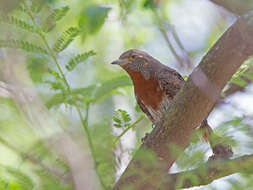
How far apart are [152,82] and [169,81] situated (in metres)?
0.32

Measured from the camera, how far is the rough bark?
9.37 feet

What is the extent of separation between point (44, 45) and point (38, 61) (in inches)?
14.1

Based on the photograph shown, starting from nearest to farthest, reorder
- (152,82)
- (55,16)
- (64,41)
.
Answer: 1. (55,16)
2. (64,41)
3. (152,82)

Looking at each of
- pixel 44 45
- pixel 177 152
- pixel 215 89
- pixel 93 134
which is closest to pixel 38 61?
pixel 44 45

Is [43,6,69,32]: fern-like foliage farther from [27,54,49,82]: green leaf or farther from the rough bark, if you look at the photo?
the rough bark

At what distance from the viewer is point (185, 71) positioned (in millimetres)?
5270

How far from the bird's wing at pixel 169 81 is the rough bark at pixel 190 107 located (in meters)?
1.99

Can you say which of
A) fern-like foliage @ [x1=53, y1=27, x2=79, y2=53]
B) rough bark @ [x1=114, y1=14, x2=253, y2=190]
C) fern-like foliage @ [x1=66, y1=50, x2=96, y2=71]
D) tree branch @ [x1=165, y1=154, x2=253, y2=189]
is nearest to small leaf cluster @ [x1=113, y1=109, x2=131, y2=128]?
rough bark @ [x1=114, y1=14, x2=253, y2=190]

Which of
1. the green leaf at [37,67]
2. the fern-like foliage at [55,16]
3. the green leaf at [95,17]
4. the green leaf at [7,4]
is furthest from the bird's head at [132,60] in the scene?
the green leaf at [7,4]

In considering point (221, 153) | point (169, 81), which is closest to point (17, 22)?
point (221, 153)

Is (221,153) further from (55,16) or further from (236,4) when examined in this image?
(55,16)

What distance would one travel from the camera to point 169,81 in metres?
5.60

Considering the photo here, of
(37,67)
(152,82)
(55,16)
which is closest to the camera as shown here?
(55,16)

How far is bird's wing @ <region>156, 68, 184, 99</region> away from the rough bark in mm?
1989
